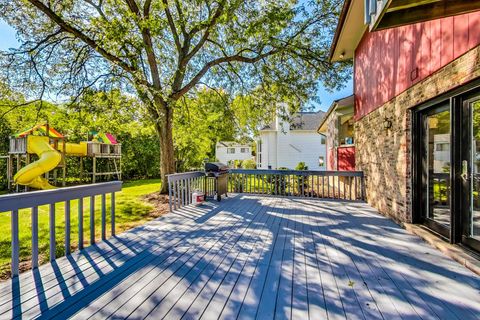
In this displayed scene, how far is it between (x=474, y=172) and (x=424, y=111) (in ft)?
4.80

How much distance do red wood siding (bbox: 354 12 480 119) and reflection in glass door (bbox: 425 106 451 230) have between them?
0.69 metres

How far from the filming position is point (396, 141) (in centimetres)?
467

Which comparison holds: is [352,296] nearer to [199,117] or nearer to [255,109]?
[255,109]

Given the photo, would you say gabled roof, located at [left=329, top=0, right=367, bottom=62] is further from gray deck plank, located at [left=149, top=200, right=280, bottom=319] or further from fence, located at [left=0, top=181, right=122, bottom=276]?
fence, located at [left=0, top=181, right=122, bottom=276]

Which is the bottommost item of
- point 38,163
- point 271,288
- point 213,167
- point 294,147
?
point 271,288

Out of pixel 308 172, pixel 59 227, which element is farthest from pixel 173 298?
pixel 308 172

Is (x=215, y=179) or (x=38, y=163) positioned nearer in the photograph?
(x=215, y=179)

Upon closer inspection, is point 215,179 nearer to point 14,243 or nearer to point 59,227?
point 59,227

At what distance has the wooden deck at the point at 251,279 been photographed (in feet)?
6.68

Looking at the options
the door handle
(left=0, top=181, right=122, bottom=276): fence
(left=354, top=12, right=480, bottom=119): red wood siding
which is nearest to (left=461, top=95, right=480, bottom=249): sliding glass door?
the door handle

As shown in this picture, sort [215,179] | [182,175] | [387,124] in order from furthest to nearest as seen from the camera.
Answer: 1. [215,179]
2. [182,175]
3. [387,124]

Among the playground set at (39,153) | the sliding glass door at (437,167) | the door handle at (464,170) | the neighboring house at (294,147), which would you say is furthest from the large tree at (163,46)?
the neighboring house at (294,147)

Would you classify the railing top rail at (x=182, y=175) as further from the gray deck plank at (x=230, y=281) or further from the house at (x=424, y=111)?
the house at (x=424, y=111)

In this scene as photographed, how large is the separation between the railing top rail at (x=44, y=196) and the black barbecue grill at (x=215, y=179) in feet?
10.4
